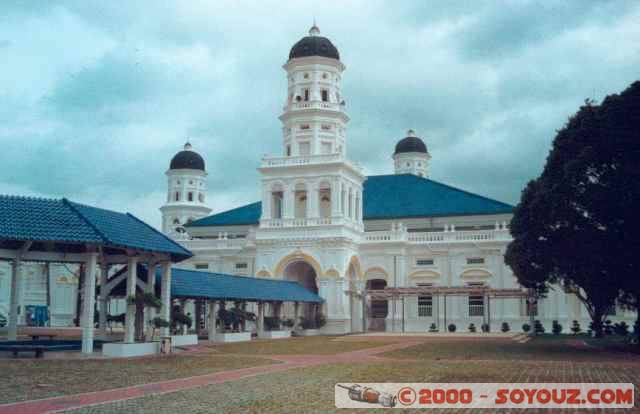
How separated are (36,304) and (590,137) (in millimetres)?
49873

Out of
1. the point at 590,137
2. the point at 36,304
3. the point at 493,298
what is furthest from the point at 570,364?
the point at 36,304

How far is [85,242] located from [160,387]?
9534 millimetres

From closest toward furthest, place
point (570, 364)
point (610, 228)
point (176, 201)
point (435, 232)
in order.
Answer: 1. point (570, 364)
2. point (610, 228)
3. point (435, 232)
4. point (176, 201)

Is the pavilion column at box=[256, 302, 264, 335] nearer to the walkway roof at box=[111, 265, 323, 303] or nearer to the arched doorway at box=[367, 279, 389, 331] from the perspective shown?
the walkway roof at box=[111, 265, 323, 303]

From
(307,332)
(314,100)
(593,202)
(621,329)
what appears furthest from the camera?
(314,100)

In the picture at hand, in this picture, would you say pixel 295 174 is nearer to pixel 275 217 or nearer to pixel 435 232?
pixel 275 217

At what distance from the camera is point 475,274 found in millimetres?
50500

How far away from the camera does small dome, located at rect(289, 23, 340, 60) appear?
165 feet

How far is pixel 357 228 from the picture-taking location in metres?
51.3

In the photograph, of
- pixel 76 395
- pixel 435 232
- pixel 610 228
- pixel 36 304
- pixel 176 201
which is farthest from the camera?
pixel 176 201

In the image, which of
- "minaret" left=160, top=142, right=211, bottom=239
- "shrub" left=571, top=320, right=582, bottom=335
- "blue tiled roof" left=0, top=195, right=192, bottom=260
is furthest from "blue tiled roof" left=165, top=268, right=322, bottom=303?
"minaret" left=160, top=142, right=211, bottom=239

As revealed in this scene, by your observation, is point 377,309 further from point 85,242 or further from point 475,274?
point 85,242

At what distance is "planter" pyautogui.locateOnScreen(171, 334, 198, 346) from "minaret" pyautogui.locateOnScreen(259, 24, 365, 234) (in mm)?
18043

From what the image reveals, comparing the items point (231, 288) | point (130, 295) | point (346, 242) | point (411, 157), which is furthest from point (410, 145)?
point (130, 295)
